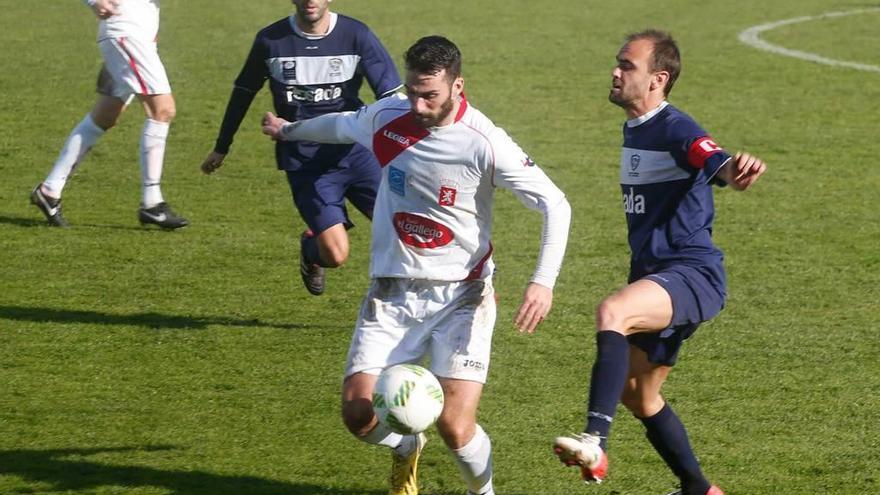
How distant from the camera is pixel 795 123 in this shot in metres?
15.2

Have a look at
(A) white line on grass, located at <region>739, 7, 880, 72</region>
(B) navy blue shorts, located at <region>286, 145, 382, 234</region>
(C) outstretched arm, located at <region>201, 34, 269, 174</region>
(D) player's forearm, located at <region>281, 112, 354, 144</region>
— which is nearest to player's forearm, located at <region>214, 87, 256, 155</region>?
(C) outstretched arm, located at <region>201, 34, 269, 174</region>

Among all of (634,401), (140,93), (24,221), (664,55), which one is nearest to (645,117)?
(664,55)

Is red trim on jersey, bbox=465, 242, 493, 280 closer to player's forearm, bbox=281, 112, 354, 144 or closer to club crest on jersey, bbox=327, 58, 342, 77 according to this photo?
player's forearm, bbox=281, 112, 354, 144

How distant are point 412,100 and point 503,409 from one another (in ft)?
7.17

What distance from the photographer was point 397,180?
625 cm

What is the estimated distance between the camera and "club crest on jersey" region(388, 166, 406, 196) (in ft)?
20.4

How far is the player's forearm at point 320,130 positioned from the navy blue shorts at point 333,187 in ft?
6.24

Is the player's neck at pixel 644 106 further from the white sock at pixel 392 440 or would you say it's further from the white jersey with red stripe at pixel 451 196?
the white sock at pixel 392 440

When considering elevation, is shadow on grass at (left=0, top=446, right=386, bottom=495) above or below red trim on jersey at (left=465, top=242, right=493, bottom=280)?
below

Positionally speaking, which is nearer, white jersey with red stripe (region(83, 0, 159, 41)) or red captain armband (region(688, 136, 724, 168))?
red captain armband (region(688, 136, 724, 168))

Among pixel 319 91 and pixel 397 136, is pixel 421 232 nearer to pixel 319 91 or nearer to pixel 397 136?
pixel 397 136

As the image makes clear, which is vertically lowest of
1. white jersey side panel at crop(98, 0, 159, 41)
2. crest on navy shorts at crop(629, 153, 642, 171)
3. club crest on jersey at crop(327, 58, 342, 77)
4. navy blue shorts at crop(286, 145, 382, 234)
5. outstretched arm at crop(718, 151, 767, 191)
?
navy blue shorts at crop(286, 145, 382, 234)

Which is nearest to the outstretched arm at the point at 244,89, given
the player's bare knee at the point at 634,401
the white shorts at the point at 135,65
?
the white shorts at the point at 135,65

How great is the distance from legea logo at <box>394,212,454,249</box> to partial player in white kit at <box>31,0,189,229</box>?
17.2 feet
